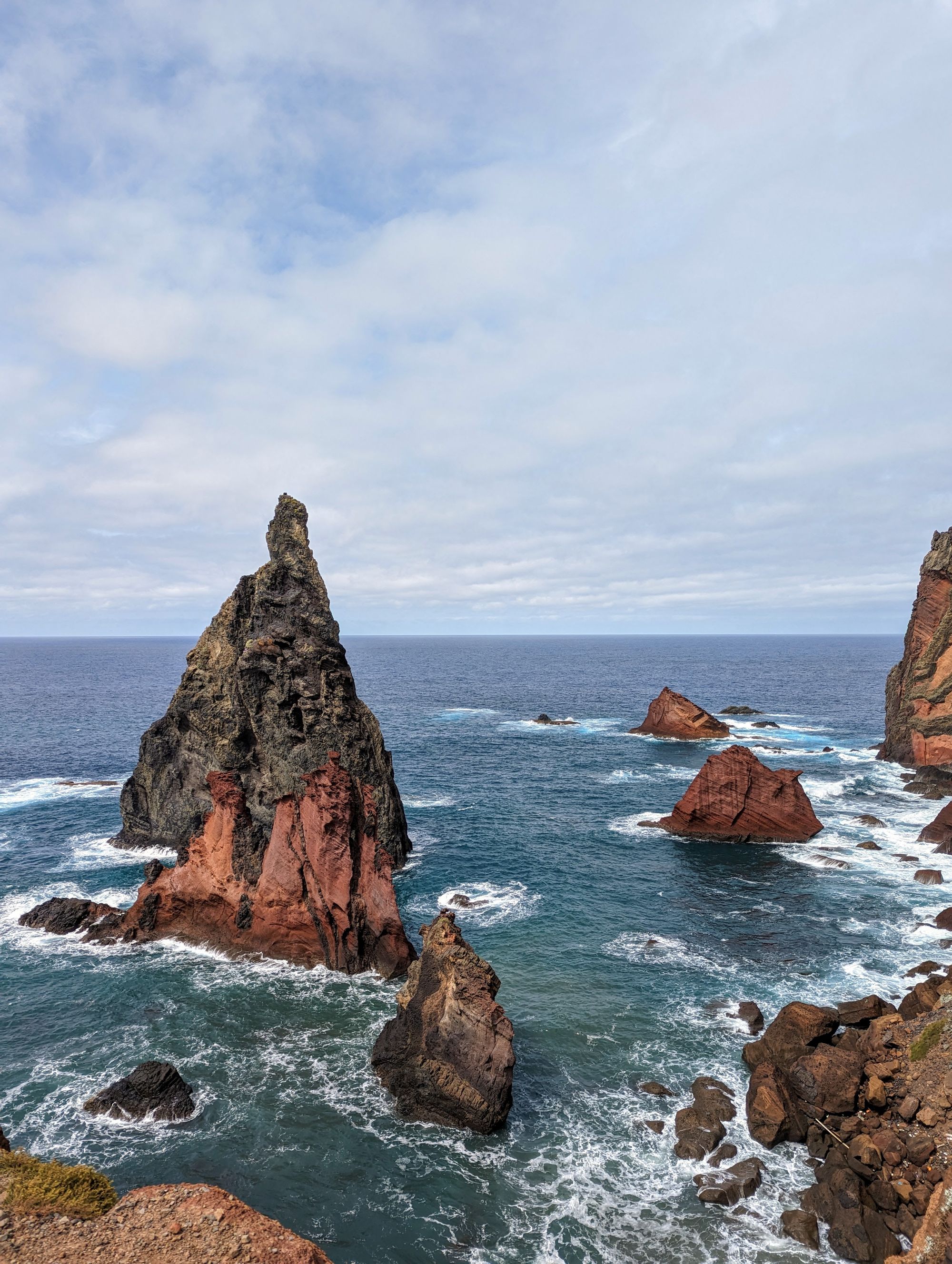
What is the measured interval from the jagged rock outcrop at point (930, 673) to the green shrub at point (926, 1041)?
210ft

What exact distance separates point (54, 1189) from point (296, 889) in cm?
2614

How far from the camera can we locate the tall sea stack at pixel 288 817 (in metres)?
42.9

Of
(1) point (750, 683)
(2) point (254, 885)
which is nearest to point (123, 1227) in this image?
(2) point (254, 885)

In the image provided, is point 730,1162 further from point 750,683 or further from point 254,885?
point 750,683

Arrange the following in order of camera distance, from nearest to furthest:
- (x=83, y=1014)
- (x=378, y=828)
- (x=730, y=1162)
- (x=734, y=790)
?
(x=730, y=1162)
(x=83, y=1014)
(x=378, y=828)
(x=734, y=790)

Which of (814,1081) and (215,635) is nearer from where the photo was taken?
(814,1081)

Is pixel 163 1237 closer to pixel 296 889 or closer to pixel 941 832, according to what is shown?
pixel 296 889

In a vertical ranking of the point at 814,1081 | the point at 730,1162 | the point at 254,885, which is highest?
the point at 254,885

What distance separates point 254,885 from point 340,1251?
962 inches

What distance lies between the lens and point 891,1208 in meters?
24.5

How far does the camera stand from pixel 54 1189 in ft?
57.9

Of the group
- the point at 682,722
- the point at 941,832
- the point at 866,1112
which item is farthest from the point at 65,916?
the point at 682,722

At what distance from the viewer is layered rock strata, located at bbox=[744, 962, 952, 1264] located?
24.0m

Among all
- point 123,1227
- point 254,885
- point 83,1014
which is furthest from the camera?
point 254,885
